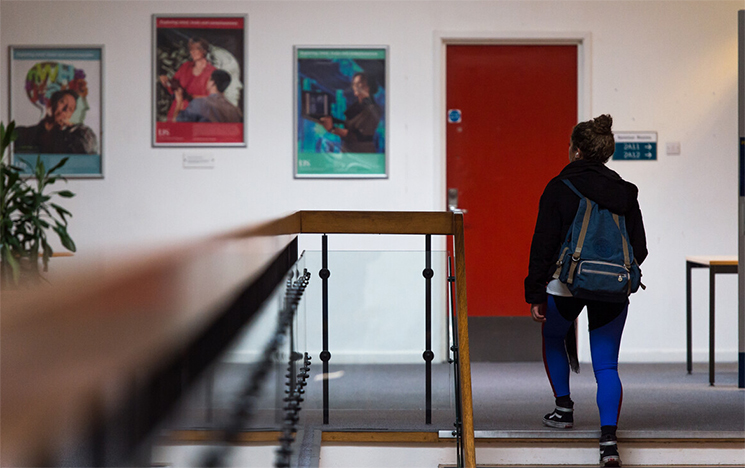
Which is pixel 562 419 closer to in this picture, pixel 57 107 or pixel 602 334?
pixel 602 334

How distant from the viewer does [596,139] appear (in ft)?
8.29

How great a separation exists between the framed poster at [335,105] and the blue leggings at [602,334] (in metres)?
2.07

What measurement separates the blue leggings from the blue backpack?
11 cm

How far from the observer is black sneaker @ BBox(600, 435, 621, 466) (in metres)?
2.64

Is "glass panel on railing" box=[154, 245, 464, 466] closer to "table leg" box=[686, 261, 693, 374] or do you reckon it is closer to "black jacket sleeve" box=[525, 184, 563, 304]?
"black jacket sleeve" box=[525, 184, 563, 304]

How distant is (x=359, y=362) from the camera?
116 inches

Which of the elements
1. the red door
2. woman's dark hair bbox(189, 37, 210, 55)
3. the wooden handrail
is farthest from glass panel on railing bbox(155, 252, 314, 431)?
woman's dark hair bbox(189, 37, 210, 55)

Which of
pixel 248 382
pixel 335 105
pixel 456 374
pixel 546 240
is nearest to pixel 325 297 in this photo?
pixel 456 374

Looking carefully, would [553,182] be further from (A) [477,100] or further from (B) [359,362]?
(A) [477,100]

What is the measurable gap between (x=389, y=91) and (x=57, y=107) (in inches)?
84.5

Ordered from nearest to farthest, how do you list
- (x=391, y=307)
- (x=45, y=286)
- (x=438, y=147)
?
(x=45, y=286) → (x=391, y=307) → (x=438, y=147)

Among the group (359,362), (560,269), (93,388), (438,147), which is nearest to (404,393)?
(359,362)

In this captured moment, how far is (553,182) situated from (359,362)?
1.10 m

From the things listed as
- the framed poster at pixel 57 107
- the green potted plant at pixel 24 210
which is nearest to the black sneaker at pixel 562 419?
the green potted plant at pixel 24 210
